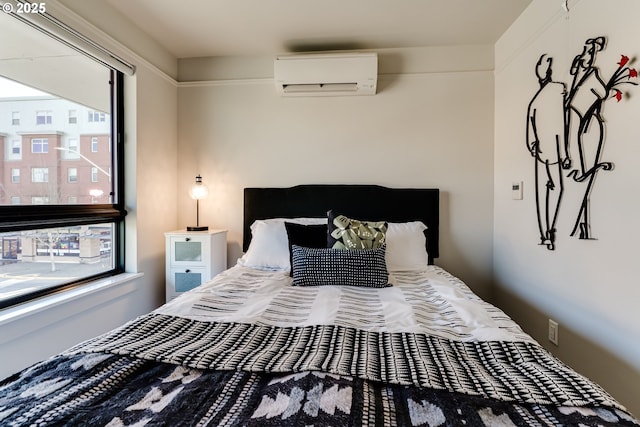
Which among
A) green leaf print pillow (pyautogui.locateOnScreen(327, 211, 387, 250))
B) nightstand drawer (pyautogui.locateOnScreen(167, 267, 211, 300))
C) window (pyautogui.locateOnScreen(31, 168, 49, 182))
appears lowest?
nightstand drawer (pyautogui.locateOnScreen(167, 267, 211, 300))

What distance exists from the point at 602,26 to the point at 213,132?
265cm

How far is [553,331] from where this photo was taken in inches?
73.3

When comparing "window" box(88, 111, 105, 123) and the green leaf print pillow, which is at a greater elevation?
"window" box(88, 111, 105, 123)

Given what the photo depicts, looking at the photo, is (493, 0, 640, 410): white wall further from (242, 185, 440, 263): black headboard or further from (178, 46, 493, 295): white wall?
(242, 185, 440, 263): black headboard

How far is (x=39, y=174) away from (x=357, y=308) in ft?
6.13

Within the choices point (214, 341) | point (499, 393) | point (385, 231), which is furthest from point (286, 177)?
point (499, 393)

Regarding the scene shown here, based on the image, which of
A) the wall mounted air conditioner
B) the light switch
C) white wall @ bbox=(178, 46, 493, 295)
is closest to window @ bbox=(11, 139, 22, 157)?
white wall @ bbox=(178, 46, 493, 295)

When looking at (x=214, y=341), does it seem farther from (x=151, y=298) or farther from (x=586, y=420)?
(x=151, y=298)

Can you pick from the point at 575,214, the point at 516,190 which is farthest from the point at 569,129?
the point at 516,190

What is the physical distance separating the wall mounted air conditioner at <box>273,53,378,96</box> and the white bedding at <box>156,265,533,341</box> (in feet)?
5.20

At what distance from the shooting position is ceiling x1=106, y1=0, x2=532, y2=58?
2119 millimetres

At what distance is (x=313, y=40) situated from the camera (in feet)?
8.44

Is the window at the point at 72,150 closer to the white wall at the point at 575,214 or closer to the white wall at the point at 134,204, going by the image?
the white wall at the point at 134,204

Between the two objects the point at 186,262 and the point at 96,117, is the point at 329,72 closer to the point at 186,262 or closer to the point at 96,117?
the point at 96,117
